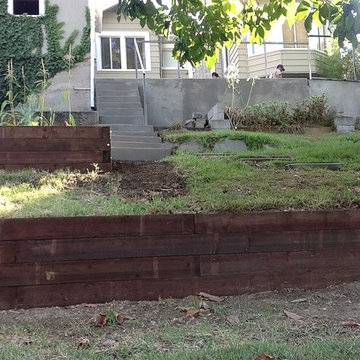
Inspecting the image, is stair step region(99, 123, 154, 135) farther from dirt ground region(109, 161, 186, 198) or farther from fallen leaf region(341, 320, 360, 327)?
fallen leaf region(341, 320, 360, 327)

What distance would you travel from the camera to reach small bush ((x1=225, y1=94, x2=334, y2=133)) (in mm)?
10289

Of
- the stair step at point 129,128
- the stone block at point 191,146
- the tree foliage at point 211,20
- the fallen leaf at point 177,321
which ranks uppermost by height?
the tree foliage at point 211,20

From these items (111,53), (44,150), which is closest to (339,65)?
(111,53)

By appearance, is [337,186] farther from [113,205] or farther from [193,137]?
[193,137]

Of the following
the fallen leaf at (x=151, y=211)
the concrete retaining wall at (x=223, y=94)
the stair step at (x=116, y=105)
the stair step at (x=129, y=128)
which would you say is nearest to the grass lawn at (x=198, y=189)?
the fallen leaf at (x=151, y=211)

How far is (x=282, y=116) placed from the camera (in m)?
10.6

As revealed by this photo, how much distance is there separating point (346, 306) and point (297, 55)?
47.5ft

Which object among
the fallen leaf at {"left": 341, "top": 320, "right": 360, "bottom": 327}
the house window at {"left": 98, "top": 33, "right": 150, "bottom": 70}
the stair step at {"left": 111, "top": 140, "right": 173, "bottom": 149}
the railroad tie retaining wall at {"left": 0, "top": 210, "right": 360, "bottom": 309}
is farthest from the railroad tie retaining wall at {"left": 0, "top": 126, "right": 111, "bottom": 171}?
the house window at {"left": 98, "top": 33, "right": 150, "bottom": 70}

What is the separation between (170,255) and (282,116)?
24.9 feet

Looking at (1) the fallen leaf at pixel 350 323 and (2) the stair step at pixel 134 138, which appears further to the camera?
(2) the stair step at pixel 134 138

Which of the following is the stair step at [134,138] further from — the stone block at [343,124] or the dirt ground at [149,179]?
the stone block at [343,124]

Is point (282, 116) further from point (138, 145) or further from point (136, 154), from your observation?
point (136, 154)

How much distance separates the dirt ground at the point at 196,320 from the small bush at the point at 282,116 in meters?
6.76

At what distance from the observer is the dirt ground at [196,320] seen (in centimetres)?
297
